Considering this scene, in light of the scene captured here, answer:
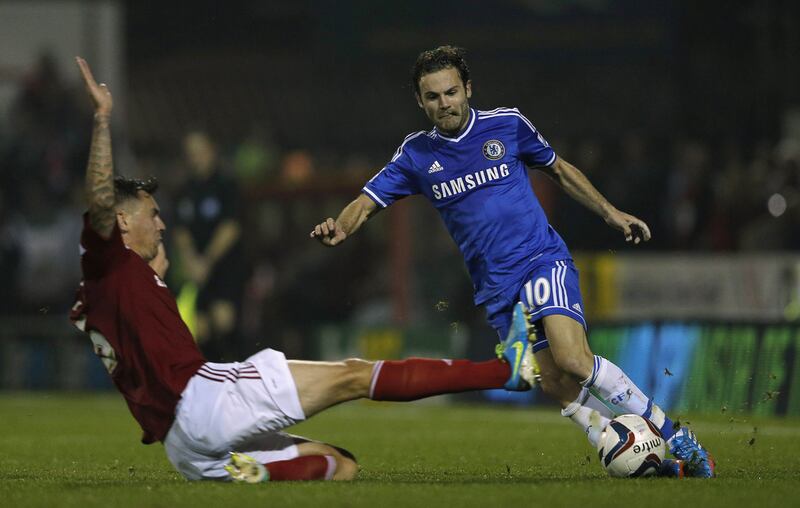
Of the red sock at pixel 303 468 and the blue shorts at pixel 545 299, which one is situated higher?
the blue shorts at pixel 545 299

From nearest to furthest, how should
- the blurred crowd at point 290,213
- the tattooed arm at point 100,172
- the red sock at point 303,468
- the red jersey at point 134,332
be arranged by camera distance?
1. the tattooed arm at point 100,172
2. the red jersey at point 134,332
3. the red sock at point 303,468
4. the blurred crowd at point 290,213

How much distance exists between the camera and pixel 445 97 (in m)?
7.77

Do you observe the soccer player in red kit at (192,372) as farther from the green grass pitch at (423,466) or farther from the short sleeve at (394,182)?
the short sleeve at (394,182)

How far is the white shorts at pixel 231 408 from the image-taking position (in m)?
6.60

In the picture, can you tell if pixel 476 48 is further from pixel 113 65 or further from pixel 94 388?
pixel 94 388

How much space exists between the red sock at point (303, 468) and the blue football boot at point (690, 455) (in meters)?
1.66

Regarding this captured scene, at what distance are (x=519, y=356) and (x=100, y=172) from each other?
77.6 inches

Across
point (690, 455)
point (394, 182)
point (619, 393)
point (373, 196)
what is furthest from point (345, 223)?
point (690, 455)

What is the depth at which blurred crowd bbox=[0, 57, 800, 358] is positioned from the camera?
48.7 ft

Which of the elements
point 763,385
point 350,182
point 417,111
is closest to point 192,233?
point 350,182

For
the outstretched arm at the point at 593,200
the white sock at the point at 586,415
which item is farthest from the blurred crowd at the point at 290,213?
the white sock at the point at 586,415

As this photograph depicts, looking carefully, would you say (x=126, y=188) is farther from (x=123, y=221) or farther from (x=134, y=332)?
(x=134, y=332)

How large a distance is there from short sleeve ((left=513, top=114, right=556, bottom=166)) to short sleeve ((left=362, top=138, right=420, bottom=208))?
22.8 inches

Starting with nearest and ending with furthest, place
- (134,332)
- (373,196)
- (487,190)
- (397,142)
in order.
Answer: (134,332), (487,190), (373,196), (397,142)
